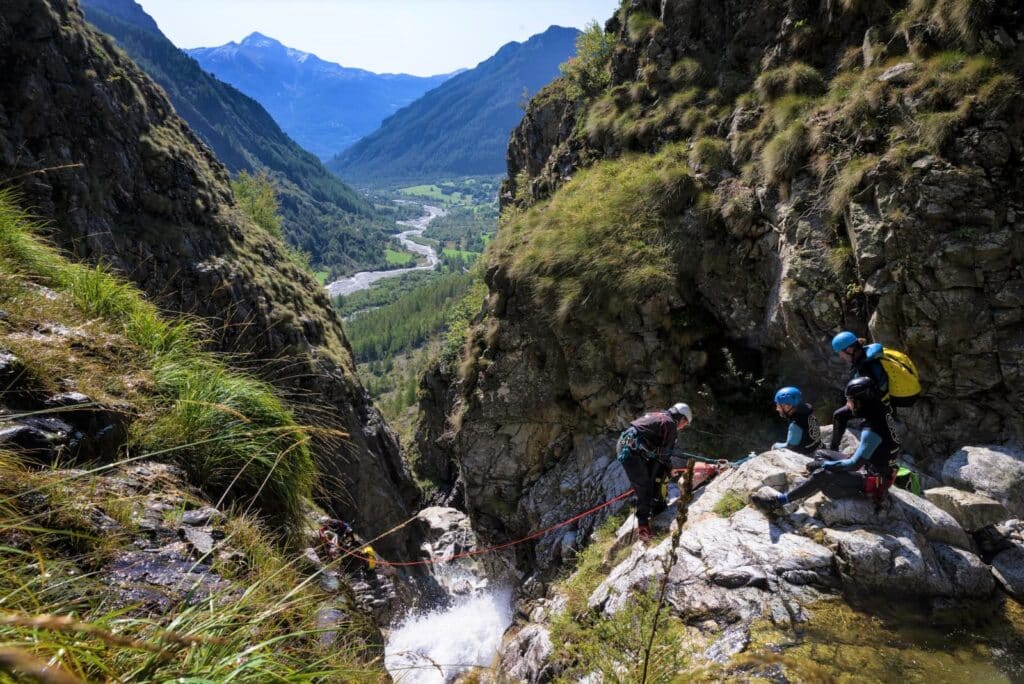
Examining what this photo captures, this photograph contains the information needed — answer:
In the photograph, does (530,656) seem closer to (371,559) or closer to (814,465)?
(371,559)

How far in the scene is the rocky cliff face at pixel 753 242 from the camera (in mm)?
8797

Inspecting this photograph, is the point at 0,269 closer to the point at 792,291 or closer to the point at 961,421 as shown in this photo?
the point at 792,291

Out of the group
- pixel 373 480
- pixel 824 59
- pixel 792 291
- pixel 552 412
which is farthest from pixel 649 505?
pixel 373 480

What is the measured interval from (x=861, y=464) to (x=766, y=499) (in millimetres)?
1206

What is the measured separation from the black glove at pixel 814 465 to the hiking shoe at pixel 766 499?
0.52m

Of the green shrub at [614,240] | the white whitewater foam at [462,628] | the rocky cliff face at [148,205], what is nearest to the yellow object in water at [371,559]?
the green shrub at [614,240]

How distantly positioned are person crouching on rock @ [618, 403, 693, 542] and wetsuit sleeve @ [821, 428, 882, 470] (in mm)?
2347

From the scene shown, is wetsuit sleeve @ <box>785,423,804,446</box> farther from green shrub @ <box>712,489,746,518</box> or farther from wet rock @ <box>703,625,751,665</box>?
wet rock @ <box>703,625,751,665</box>

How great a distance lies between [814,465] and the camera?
22.0 feet

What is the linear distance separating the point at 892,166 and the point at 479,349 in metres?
11.2

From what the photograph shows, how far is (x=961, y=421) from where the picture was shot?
29.7ft

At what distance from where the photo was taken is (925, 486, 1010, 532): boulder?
714cm

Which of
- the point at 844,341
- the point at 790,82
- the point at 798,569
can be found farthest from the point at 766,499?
the point at 790,82

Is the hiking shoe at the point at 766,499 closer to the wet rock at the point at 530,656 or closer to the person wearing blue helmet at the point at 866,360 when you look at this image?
the person wearing blue helmet at the point at 866,360
